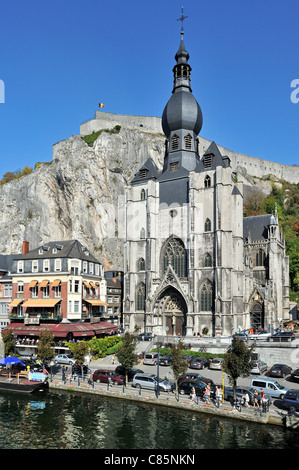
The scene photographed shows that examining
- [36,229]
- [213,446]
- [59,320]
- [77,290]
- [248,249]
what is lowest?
Answer: [213,446]

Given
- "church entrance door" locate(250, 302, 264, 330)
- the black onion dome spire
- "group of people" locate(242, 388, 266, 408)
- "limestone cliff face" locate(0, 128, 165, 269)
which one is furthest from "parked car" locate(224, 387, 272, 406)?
"limestone cliff face" locate(0, 128, 165, 269)

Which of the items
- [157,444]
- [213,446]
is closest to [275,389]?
[213,446]

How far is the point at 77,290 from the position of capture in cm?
4859

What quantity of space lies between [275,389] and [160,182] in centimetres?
3540

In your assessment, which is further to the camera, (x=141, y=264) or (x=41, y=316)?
(x=141, y=264)

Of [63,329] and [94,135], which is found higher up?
[94,135]

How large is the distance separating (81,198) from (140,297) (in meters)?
34.1

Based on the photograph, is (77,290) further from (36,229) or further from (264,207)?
(264,207)

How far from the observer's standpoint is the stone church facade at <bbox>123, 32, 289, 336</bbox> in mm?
50594

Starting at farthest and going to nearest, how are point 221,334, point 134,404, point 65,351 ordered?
1. point 221,334
2. point 65,351
3. point 134,404

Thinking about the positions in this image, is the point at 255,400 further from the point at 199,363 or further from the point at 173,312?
the point at 173,312

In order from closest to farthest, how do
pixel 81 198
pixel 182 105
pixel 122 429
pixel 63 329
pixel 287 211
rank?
pixel 122 429 → pixel 63 329 → pixel 182 105 → pixel 81 198 → pixel 287 211

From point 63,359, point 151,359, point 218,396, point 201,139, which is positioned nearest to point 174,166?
point 151,359

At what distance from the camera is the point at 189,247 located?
5225 cm
